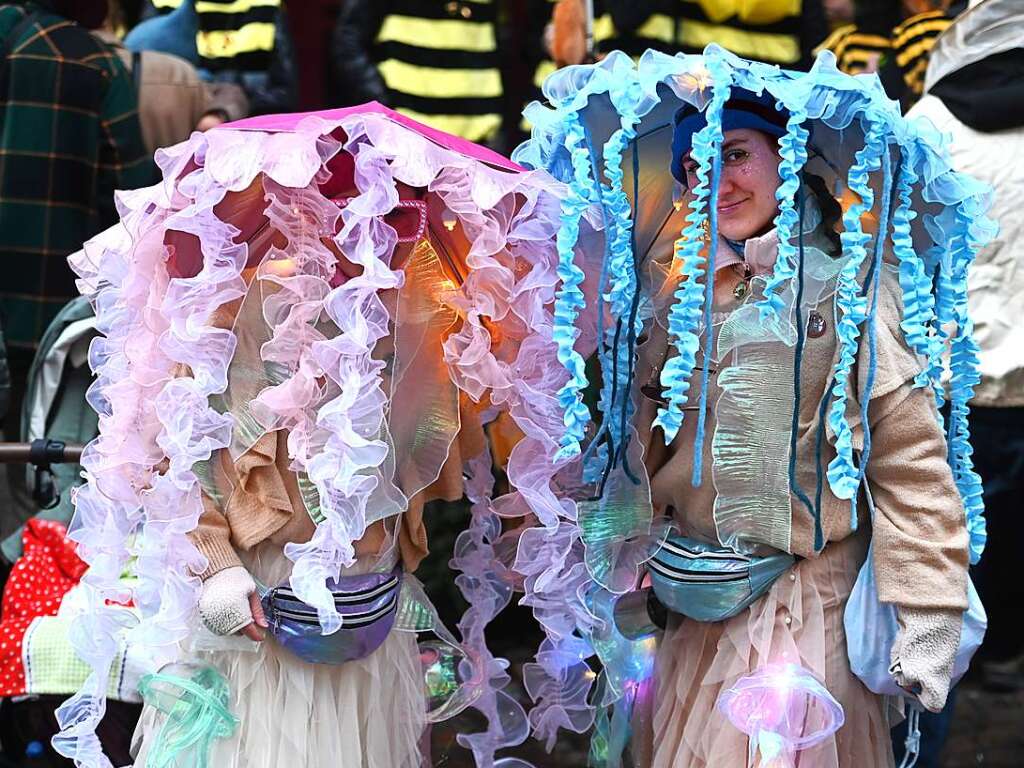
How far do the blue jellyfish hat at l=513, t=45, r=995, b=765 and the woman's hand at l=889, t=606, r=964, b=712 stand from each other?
25 cm

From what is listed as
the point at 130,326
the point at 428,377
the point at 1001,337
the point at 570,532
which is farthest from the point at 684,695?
the point at 1001,337

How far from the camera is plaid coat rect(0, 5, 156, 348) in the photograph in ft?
16.4

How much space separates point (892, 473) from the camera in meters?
3.17

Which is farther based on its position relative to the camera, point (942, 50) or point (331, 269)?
point (942, 50)

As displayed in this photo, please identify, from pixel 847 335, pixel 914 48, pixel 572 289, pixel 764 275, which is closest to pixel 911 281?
pixel 847 335

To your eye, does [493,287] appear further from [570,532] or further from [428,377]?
[570,532]

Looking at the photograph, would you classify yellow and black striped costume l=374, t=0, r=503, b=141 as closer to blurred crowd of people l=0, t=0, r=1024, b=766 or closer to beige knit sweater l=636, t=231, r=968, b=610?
blurred crowd of people l=0, t=0, r=1024, b=766

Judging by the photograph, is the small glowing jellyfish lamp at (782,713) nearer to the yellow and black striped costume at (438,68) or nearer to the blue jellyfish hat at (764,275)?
the blue jellyfish hat at (764,275)

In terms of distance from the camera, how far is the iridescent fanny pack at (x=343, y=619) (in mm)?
3238

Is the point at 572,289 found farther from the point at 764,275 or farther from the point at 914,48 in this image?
the point at 914,48

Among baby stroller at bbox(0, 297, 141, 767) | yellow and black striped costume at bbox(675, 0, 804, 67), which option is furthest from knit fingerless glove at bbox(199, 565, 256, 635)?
yellow and black striped costume at bbox(675, 0, 804, 67)

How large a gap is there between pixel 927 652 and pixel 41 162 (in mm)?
3294

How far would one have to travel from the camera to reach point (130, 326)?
10.7 feet

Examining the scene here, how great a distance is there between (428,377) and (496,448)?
572 millimetres
